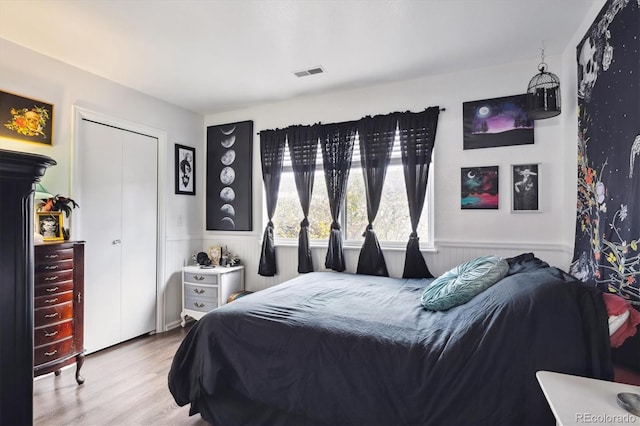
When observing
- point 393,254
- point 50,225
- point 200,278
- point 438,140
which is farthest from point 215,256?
A: point 438,140

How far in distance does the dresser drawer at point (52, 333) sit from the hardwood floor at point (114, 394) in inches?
14.8

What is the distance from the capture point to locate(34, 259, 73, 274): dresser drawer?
232cm

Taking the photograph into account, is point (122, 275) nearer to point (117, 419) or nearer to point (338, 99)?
point (117, 419)

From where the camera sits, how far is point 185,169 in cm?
400

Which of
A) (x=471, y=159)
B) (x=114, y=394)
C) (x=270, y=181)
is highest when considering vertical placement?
(x=471, y=159)

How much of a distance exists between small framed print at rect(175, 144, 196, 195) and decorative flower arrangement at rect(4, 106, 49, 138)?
1.33 m

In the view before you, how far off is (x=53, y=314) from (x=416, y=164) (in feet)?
10.3

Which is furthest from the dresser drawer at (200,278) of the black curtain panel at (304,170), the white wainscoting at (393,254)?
the black curtain panel at (304,170)

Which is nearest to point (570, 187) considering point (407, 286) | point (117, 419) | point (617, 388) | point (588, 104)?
point (588, 104)

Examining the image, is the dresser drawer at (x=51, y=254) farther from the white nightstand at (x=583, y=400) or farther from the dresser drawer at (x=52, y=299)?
the white nightstand at (x=583, y=400)

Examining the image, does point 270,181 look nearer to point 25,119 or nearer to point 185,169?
point 185,169

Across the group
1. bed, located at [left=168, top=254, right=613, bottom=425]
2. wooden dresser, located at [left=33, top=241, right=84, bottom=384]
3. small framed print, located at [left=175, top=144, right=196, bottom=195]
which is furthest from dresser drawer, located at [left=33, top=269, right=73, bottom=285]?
small framed print, located at [left=175, top=144, right=196, bottom=195]

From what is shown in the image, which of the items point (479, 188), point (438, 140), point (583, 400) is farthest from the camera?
point (438, 140)

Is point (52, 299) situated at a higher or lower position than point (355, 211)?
lower
